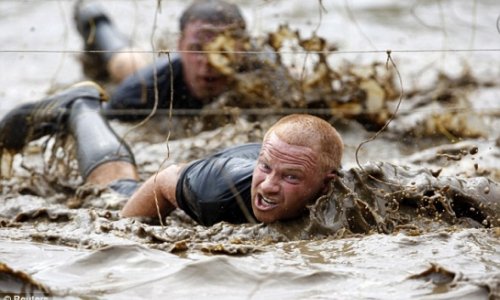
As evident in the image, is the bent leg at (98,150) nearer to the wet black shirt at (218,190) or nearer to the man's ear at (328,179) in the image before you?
the wet black shirt at (218,190)

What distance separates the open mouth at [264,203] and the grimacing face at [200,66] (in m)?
3.29

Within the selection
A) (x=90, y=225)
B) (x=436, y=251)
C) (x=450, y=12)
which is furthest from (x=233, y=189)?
(x=450, y=12)

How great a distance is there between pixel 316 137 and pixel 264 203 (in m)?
0.44

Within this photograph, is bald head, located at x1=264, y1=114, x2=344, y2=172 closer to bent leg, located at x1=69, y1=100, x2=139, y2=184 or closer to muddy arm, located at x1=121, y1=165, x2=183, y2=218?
muddy arm, located at x1=121, y1=165, x2=183, y2=218

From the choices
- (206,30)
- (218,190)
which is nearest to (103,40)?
(206,30)

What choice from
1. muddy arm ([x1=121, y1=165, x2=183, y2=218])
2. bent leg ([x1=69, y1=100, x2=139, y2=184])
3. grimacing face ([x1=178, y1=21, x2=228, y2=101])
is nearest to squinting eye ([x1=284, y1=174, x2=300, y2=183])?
→ muddy arm ([x1=121, y1=165, x2=183, y2=218])

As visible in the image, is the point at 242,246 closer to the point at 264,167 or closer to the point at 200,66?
the point at 264,167

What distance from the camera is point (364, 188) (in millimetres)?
5738

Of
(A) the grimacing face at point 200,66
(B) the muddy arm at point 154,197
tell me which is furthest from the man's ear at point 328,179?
(A) the grimacing face at point 200,66

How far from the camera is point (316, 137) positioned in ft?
18.5

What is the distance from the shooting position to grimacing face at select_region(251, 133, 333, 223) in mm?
5602

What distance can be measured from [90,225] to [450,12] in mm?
8393

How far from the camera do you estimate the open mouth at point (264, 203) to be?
5.64m

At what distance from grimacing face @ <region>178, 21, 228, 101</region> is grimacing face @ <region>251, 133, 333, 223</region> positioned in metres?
3.22
